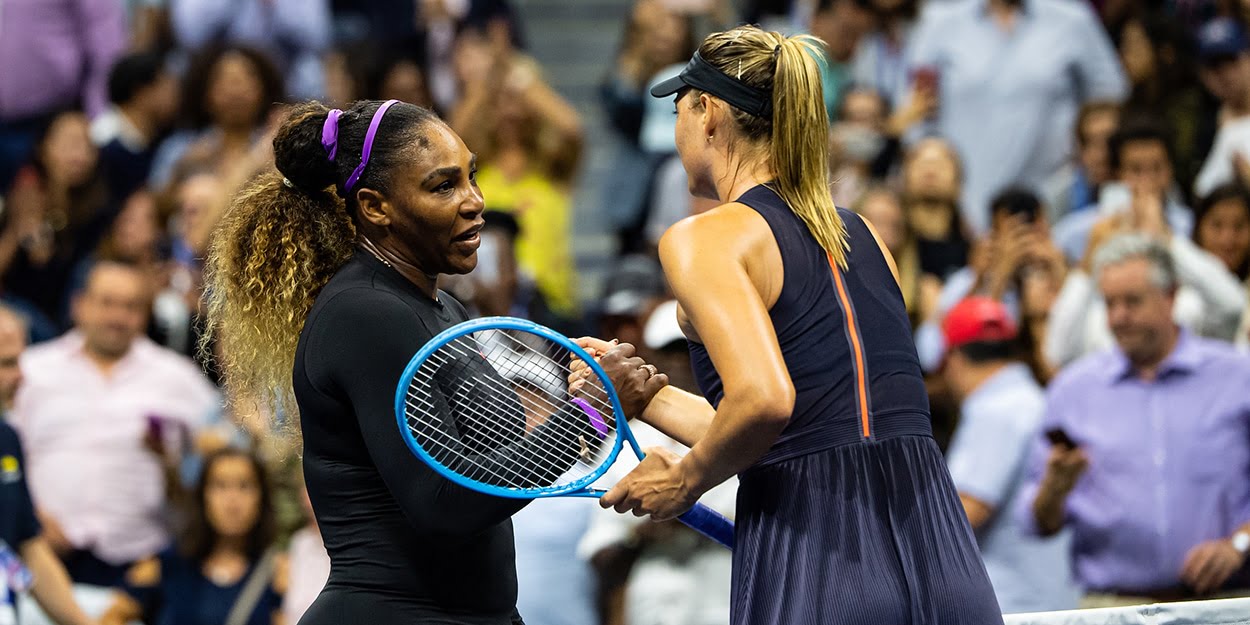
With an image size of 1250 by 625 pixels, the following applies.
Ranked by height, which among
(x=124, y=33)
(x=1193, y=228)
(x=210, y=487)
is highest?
(x=1193, y=228)

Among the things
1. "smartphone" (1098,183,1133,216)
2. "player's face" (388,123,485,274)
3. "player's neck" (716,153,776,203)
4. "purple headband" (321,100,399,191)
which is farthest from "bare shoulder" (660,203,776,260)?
"smartphone" (1098,183,1133,216)

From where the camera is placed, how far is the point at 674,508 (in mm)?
3117

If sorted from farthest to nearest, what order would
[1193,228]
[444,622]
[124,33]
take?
[124,33] → [1193,228] → [444,622]

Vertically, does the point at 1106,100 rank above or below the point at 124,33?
above

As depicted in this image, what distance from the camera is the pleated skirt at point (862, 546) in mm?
3025

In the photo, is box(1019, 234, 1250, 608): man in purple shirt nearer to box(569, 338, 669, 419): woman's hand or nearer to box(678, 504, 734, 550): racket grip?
box(678, 504, 734, 550): racket grip

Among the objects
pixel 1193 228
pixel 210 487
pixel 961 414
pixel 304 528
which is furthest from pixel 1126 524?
pixel 210 487

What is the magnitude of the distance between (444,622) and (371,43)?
6745mm

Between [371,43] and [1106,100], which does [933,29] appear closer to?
[1106,100]

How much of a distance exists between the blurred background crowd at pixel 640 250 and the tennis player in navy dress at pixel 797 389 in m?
0.85

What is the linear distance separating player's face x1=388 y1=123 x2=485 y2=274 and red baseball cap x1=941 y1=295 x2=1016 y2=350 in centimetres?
366

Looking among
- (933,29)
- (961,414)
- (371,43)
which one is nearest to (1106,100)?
(933,29)

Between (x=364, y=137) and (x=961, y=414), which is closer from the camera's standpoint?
(x=364, y=137)

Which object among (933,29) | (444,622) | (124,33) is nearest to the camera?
(444,622)
